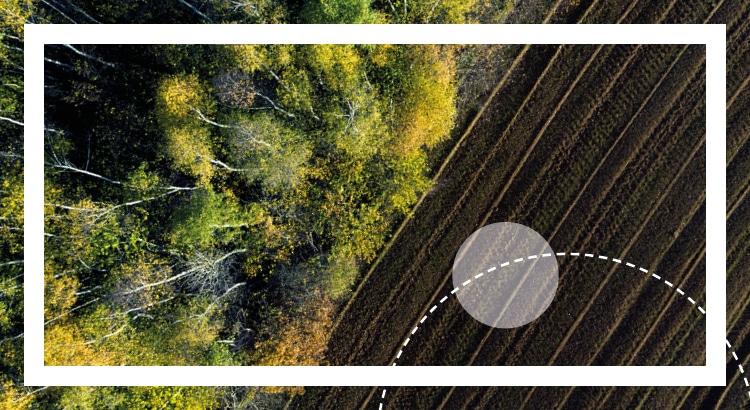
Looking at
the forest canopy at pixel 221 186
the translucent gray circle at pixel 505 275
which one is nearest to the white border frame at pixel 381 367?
the forest canopy at pixel 221 186

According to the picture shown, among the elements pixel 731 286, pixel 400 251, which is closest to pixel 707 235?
pixel 731 286

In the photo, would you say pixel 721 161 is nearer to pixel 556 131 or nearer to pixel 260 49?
pixel 556 131

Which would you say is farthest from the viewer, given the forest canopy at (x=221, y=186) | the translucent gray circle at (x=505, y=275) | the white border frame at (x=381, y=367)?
the translucent gray circle at (x=505, y=275)

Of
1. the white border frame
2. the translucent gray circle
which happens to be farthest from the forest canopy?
the translucent gray circle

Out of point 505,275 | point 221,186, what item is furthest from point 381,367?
point 221,186

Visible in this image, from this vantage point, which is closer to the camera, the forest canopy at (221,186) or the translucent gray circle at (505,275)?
the forest canopy at (221,186)

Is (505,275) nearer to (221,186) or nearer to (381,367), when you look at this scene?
(381,367)

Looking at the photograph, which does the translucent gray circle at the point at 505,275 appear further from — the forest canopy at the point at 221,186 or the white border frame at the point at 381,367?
the forest canopy at the point at 221,186
